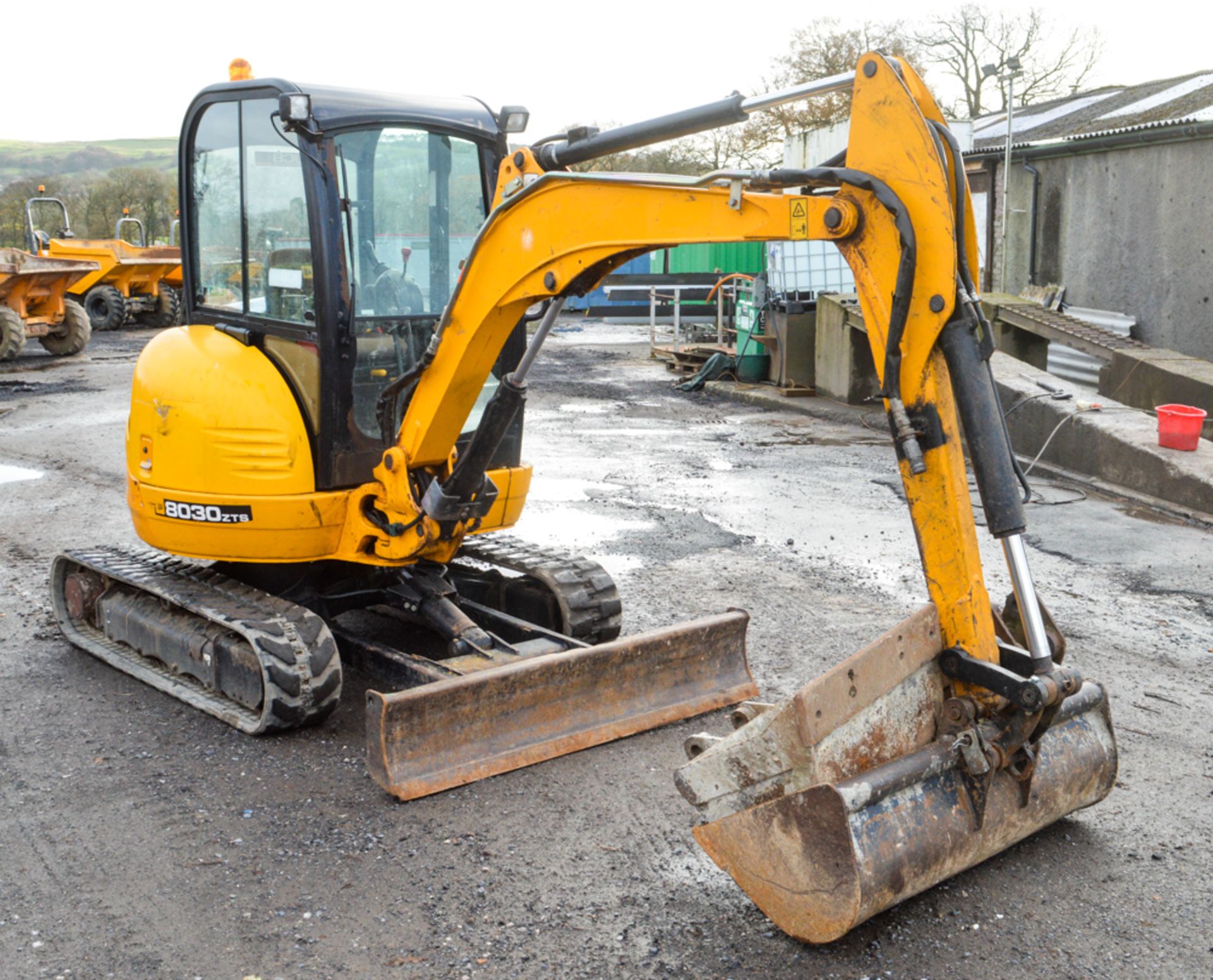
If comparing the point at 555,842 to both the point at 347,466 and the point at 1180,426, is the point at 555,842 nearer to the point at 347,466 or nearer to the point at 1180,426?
the point at 347,466

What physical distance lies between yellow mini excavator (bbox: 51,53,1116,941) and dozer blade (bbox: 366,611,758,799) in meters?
0.01

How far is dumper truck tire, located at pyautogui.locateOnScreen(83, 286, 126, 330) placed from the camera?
79.7 feet

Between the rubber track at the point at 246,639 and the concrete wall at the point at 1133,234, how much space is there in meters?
12.1

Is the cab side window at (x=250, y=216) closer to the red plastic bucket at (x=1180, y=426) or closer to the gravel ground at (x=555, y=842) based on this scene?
the gravel ground at (x=555, y=842)

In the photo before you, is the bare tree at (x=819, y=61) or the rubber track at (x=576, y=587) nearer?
the rubber track at (x=576, y=587)

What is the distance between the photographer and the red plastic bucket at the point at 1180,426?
9.34m

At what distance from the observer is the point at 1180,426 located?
30.7 feet

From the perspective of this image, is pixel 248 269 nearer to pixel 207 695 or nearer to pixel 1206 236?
pixel 207 695

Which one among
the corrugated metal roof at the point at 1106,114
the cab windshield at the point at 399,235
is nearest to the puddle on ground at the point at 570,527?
the cab windshield at the point at 399,235

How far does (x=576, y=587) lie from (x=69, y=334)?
58.1 feet

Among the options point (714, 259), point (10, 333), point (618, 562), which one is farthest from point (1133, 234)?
point (10, 333)

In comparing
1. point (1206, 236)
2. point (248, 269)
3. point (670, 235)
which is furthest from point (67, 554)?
point (1206, 236)

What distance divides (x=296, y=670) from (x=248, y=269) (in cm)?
177

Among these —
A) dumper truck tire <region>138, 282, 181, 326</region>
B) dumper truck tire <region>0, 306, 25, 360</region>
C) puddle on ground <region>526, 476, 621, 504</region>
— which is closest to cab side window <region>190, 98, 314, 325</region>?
puddle on ground <region>526, 476, 621, 504</region>
